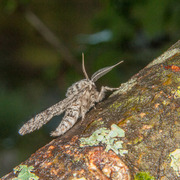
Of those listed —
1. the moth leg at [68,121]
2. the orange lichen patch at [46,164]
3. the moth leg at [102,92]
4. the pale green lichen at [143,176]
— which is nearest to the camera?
the pale green lichen at [143,176]

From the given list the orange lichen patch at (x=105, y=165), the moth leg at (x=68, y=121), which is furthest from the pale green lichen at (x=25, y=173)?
the moth leg at (x=68, y=121)

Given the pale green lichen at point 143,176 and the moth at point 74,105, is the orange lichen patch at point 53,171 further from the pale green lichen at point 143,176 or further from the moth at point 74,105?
the moth at point 74,105

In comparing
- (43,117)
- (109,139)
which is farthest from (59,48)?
(109,139)

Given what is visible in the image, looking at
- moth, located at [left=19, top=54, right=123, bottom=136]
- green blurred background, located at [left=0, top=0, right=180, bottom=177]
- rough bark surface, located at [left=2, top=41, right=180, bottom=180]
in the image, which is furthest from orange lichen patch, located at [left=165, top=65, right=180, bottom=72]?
green blurred background, located at [left=0, top=0, right=180, bottom=177]

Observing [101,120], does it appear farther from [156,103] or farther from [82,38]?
[82,38]

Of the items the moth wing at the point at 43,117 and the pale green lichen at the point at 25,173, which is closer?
the pale green lichen at the point at 25,173

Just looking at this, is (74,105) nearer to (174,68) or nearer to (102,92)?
(102,92)
